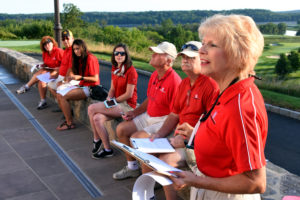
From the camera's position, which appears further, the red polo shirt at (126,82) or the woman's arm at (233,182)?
the red polo shirt at (126,82)

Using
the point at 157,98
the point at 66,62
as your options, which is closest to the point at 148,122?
the point at 157,98

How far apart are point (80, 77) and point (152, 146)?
369cm

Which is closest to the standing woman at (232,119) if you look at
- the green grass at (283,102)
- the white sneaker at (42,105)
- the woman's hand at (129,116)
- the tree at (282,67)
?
the woman's hand at (129,116)

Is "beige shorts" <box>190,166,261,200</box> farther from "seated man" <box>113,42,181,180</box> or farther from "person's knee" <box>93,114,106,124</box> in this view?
"person's knee" <box>93,114,106,124</box>

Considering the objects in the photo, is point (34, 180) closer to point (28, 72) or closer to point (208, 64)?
point (208, 64)

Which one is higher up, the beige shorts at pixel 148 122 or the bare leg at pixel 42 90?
the beige shorts at pixel 148 122

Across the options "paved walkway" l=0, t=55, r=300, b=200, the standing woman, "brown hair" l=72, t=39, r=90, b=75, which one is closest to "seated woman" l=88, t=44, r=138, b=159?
"paved walkway" l=0, t=55, r=300, b=200

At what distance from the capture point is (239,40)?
1776 mm

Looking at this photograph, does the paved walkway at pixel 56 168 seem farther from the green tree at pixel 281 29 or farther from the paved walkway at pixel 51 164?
the green tree at pixel 281 29

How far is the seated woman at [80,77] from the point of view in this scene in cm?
653

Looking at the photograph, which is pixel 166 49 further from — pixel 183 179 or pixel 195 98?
pixel 183 179

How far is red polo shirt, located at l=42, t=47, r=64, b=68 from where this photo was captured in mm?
8398

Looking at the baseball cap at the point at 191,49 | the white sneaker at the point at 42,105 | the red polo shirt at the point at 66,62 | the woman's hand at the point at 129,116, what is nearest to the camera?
the baseball cap at the point at 191,49

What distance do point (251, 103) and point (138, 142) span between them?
1694mm
